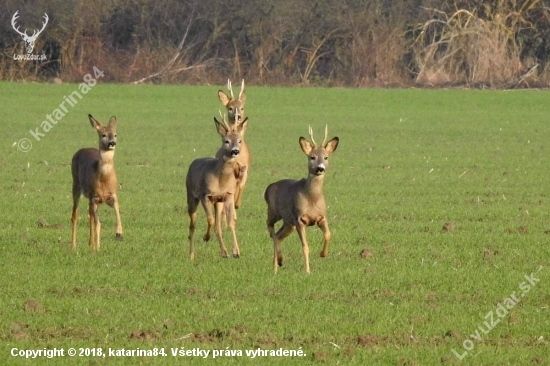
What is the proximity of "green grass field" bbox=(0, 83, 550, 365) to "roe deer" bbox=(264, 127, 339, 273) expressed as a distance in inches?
14.1

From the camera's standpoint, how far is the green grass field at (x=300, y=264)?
9047 millimetres

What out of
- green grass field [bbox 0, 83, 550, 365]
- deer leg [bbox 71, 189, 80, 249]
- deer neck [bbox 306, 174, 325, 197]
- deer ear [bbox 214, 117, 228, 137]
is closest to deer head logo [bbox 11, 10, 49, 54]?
A: green grass field [bbox 0, 83, 550, 365]

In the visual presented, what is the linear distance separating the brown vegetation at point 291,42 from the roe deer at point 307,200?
35.5 metres

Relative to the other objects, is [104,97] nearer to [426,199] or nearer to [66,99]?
[66,99]

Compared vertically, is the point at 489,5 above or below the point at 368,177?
above

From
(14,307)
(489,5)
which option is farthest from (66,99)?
(14,307)

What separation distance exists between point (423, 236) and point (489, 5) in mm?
36641

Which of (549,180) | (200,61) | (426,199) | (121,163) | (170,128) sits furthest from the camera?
(200,61)

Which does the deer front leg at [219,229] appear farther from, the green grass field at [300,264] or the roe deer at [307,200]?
the roe deer at [307,200]

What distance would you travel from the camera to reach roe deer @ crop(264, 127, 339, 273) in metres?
11.5

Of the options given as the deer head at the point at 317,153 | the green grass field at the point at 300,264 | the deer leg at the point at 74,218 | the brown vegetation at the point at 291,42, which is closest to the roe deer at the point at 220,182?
the green grass field at the point at 300,264

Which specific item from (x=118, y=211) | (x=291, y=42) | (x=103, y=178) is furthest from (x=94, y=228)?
(x=291, y=42)

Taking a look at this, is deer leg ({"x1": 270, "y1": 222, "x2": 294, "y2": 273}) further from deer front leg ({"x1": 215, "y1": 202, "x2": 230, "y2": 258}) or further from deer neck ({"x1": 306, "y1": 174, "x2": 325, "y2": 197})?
deer front leg ({"x1": 215, "y1": 202, "x2": 230, "y2": 258})

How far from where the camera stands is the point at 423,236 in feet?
46.5
